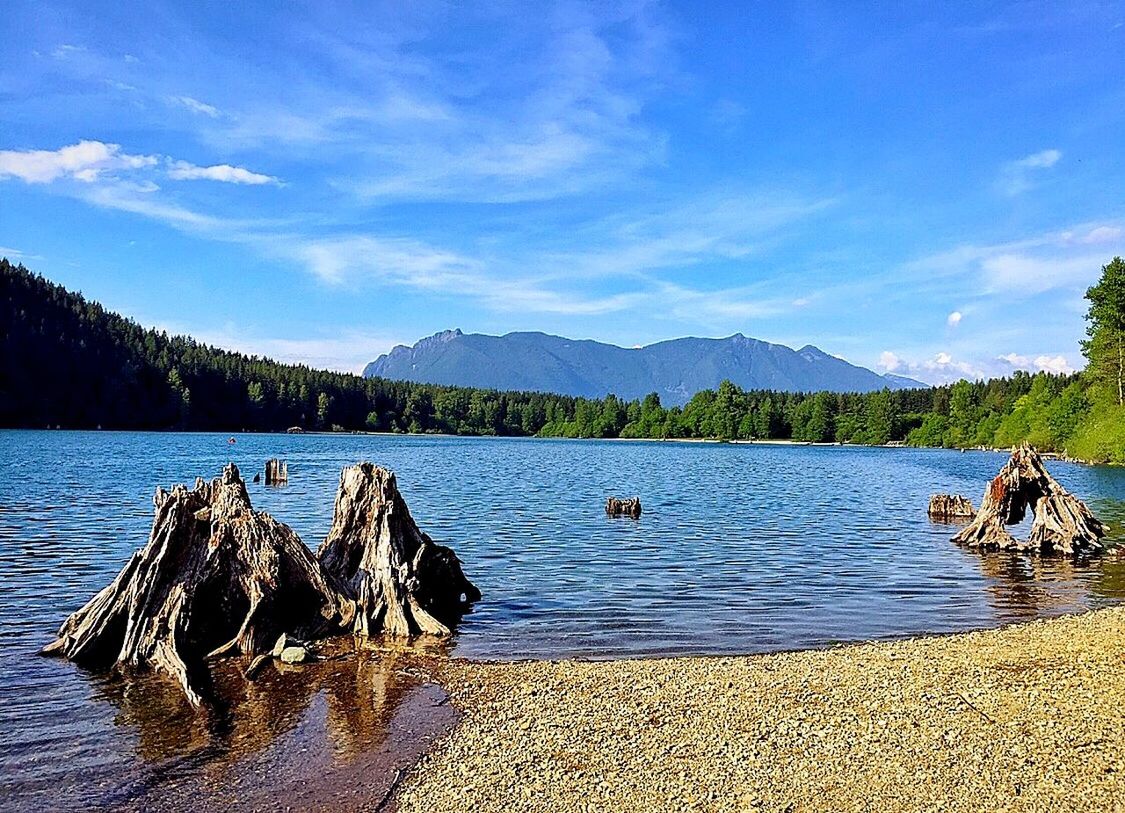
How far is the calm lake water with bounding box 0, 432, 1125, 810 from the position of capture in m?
11.4

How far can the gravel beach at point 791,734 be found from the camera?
9219 mm

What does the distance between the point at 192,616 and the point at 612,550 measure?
61.1 feet

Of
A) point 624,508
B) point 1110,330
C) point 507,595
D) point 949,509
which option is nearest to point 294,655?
point 507,595

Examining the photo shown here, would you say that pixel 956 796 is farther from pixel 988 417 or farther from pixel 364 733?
pixel 988 417

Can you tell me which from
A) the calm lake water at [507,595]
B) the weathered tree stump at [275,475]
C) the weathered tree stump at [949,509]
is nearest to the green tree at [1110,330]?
the calm lake water at [507,595]

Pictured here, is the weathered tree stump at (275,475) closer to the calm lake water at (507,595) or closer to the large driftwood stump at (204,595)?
the calm lake water at (507,595)

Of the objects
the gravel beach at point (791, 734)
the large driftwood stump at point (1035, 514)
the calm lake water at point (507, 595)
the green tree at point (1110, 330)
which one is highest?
the green tree at point (1110, 330)

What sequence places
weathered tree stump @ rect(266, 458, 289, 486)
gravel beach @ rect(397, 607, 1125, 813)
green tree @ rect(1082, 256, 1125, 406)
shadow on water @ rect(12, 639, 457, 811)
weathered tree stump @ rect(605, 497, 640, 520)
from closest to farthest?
gravel beach @ rect(397, 607, 1125, 813), shadow on water @ rect(12, 639, 457, 811), weathered tree stump @ rect(605, 497, 640, 520), weathered tree stump @ rect(266, 458, 289, 486), green tree @ rect(1082, 256, 1125, 406)

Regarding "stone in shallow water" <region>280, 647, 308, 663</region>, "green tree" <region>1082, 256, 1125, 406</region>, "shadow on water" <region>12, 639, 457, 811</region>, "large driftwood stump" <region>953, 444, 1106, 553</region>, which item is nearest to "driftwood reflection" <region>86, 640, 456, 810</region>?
"shadow on water" <region>12, 639, 457, 811</region>

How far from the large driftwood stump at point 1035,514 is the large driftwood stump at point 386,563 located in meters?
23.8

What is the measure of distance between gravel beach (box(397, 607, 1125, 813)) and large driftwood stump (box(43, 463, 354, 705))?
394 cm

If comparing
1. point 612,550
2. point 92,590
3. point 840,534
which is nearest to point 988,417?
point 840,534

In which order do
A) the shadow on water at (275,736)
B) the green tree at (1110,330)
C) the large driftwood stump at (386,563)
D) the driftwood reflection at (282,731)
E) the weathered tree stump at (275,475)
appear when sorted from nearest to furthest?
the shadow on water at (275,736) → the driftwood reflection at (282,731) → the large driftwood stump at (386,563) → the weathered tree stump at (275,475) → the green tree at (1110,330)

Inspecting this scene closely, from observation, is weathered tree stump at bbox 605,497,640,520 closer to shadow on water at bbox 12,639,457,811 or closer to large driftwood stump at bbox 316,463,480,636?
large driftwood stump at bbox 316,463,480,636
